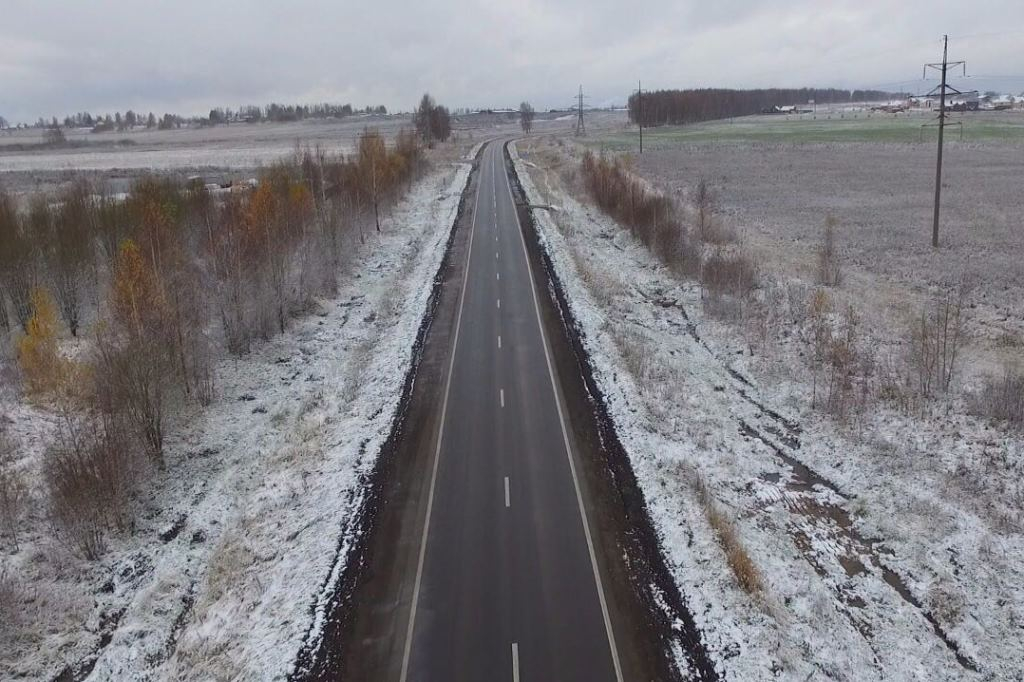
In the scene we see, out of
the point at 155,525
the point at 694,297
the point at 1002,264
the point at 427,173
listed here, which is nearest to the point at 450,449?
the point at 155,525

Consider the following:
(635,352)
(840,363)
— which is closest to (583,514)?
(635,352)

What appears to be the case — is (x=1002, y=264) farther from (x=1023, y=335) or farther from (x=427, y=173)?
(x=427, y=173)

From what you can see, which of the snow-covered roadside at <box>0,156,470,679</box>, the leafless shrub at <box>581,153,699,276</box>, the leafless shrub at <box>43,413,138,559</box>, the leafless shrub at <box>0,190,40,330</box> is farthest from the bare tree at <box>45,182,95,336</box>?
the leafless shrub at <box>581,153,699,276</box>

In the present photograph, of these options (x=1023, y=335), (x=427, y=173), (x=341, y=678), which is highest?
(x=427, y=173)

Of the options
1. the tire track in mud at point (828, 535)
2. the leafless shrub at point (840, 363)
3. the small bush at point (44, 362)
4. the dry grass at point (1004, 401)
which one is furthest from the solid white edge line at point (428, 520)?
the dry grass at point (1004, 401)

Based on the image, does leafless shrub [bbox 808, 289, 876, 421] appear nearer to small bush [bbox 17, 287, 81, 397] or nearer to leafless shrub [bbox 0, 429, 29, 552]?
leafless shrub [bbox 0, 429, 29, 552]

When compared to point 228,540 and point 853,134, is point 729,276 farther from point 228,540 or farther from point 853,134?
point 853,134

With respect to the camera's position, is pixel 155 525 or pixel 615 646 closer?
pixel 615 646
